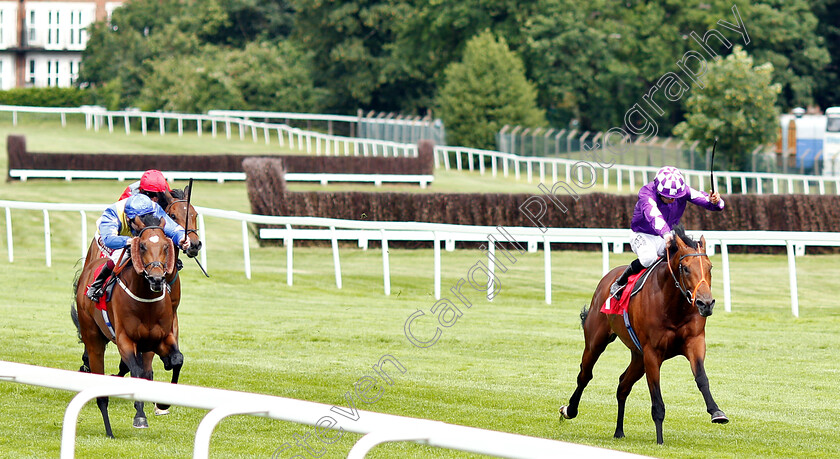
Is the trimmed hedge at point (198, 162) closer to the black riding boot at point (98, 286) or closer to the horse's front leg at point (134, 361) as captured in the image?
the black riding boot at point (98, 286)

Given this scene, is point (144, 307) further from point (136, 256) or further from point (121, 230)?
point (121, 230)

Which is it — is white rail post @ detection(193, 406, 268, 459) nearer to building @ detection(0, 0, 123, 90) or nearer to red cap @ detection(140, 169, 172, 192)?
red cap @ detection(140, 169, 172, 192)

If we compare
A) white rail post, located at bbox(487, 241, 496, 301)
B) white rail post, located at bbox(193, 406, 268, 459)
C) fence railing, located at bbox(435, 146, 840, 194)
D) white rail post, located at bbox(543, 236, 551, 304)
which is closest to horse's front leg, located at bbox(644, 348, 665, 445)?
white rail post, located at bbox(193, 406, 268, 459)

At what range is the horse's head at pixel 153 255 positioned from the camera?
21.0ft

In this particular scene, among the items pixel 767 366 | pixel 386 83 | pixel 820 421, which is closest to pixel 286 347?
pixel 767 366

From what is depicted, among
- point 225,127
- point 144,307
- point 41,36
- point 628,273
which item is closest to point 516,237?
point 628,273

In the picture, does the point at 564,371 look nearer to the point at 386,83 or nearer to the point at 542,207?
the point at 542,207

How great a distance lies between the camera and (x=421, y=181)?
1123 inches

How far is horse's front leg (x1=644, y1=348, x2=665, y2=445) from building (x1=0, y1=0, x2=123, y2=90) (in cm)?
6093

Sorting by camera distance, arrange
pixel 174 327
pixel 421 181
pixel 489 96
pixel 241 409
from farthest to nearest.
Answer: pixel 489 96
pixel 421 181
pixel 174 327
pixel 241 409

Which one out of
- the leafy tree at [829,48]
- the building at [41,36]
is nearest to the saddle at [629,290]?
the leafy tree at [829,48]

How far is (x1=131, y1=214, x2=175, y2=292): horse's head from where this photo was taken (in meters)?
6.39

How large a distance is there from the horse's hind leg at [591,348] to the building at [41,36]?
6026cm

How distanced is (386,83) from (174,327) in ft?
138
